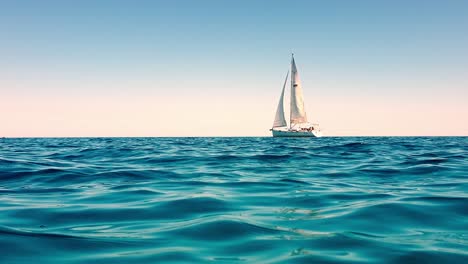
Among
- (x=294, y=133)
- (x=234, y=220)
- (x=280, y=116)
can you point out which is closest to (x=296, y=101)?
(x=280, y=116)

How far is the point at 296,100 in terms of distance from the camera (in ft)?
210

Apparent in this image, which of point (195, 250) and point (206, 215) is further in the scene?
point (206, 215)

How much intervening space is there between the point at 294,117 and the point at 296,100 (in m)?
3.56

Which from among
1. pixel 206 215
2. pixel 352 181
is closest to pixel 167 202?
pixel 206 215

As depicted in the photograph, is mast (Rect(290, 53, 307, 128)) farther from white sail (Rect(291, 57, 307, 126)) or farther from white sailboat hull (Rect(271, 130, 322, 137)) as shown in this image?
white sailboat hull (Rect(271, 130, 322, 137))

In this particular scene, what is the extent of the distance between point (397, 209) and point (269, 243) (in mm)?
2357

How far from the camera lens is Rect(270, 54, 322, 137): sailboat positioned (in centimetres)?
6347

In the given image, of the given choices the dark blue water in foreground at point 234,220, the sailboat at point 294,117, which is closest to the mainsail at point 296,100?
the sailboat at point 294,117

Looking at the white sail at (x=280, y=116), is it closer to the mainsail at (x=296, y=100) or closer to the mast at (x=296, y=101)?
the mast at (x=296, y=101)

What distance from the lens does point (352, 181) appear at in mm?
7492

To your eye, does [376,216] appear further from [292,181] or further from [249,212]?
[292,181]

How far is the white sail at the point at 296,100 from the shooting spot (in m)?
63.2

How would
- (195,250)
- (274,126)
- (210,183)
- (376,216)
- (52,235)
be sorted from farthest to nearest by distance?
(274,126) → (210,183) → (376,216) → (52,235) → (195,250)

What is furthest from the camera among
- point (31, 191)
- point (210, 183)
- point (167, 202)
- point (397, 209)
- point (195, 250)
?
point (210, 183)
